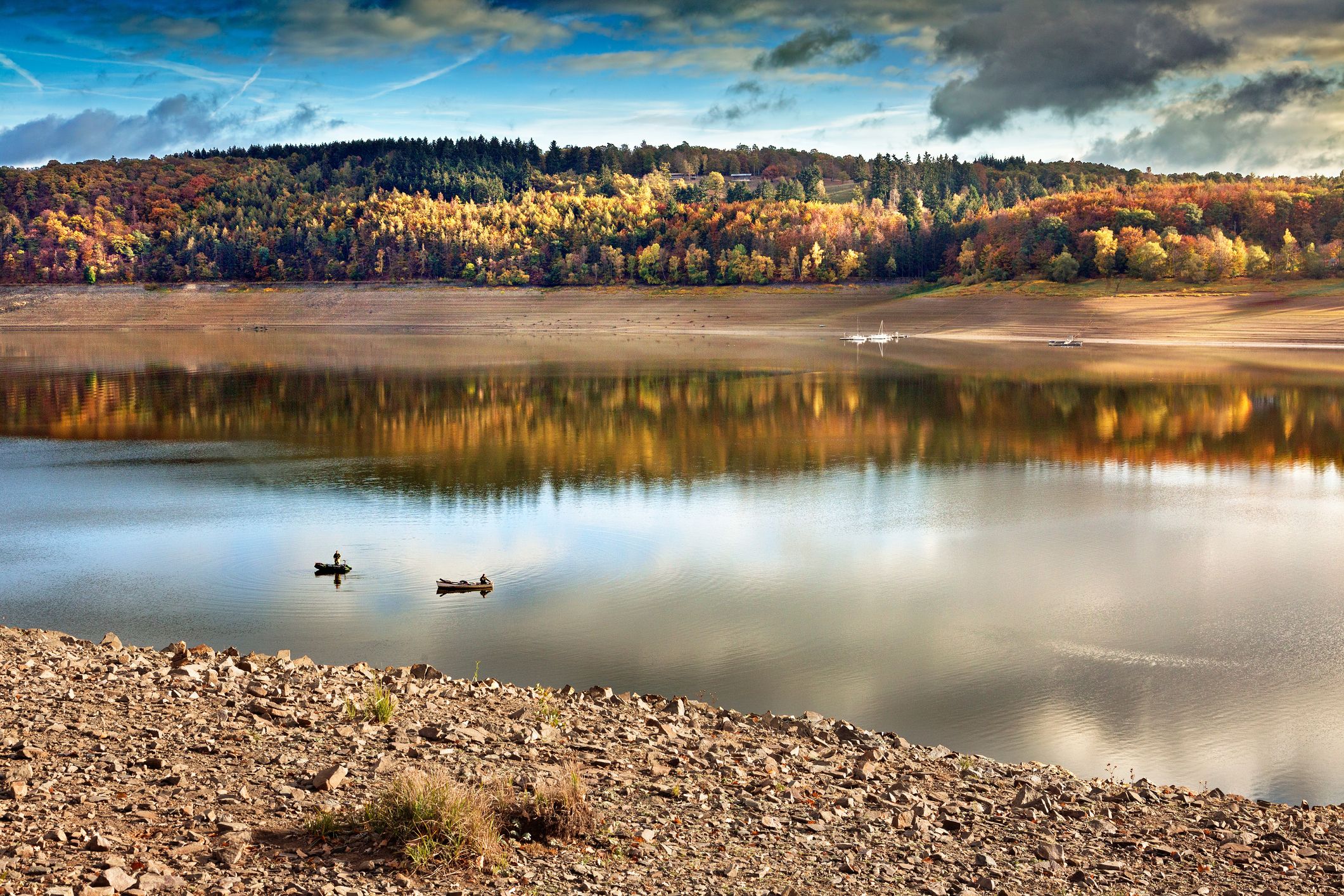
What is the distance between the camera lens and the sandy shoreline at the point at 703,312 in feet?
230

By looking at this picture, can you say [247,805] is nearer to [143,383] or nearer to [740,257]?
[143,383]

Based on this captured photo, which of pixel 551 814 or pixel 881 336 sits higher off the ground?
pixel 881 336

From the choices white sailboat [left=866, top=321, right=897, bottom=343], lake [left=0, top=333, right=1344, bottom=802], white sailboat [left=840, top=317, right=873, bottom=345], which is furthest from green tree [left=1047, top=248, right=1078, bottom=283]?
lake [left=0, top=333, right=1344, bottom=802]

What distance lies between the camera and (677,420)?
3153 cm

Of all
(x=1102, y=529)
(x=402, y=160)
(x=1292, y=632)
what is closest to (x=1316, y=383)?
(x=1102, y=529)

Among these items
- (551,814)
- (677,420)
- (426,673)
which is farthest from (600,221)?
(551,814)

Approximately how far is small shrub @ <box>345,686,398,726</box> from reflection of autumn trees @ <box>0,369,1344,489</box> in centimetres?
1235

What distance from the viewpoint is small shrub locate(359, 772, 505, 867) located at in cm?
589

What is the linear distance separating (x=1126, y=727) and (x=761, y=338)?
7148 centimetres

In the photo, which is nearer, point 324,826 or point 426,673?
point 324,826

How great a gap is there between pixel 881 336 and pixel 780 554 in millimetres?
60164

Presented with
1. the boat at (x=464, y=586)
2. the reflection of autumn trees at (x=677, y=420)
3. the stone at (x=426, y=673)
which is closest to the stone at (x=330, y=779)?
the stone at (x=426, y=673)

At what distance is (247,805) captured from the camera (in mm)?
6445

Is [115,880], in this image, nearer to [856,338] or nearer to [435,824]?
[435,824]
